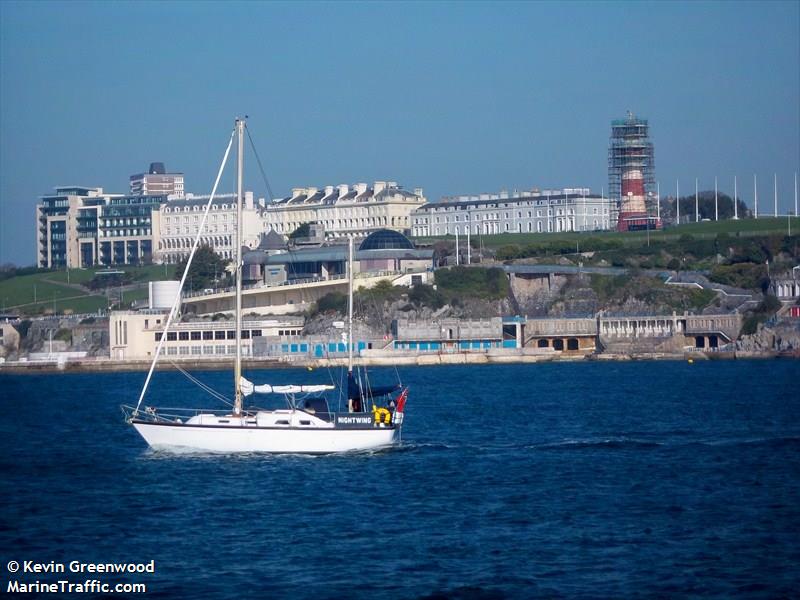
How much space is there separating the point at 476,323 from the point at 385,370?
1125cm

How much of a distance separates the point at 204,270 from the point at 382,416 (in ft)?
229

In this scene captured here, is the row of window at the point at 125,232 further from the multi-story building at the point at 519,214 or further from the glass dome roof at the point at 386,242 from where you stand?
the glass dome roof at the point at 386,242

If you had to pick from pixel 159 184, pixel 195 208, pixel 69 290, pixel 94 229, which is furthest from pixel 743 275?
pixel 159 184

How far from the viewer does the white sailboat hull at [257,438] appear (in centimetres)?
2489

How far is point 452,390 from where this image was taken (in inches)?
1855

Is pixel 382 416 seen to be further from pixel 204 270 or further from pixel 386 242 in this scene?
pixel 204 270

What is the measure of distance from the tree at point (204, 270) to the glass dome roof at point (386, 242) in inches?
439

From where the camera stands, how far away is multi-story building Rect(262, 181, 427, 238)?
115 m

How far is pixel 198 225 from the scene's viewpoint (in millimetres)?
120875

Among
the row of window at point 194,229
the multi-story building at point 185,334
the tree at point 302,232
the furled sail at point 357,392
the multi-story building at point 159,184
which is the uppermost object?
the multi-story building at point 159,184

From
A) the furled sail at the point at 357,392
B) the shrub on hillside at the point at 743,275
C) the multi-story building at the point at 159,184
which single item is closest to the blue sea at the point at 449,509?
the furled sail at the point at 357,392

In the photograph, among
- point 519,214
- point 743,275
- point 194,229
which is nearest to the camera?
point 743,275

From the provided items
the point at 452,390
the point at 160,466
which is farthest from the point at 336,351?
the point at 160,466

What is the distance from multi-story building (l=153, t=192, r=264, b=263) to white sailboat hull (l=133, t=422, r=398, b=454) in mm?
88805
